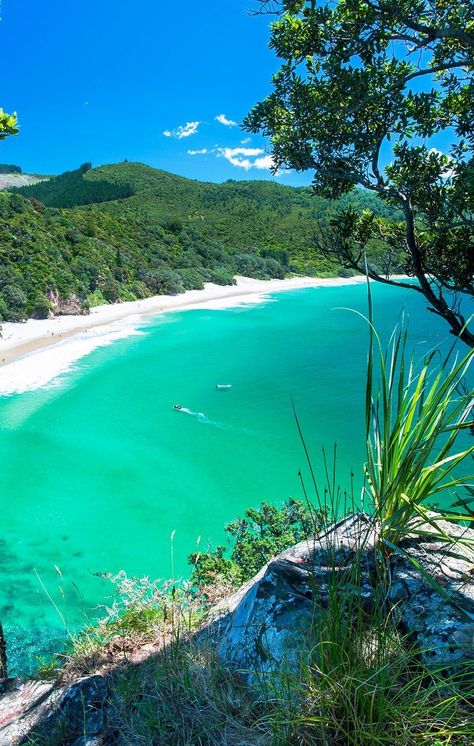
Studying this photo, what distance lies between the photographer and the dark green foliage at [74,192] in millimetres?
84312

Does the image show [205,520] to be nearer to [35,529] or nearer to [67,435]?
[35,529]

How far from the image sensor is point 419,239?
4035 mm

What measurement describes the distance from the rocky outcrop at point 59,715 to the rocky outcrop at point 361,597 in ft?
2.06

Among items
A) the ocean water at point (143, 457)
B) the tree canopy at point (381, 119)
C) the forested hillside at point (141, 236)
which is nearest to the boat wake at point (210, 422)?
the ocean water at point (143, 457)

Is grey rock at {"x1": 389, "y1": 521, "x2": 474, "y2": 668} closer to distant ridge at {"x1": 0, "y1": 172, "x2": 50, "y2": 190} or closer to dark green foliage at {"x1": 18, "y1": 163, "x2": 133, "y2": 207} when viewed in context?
dark green foliage at {"x1": 18, "y1": 163, "x2": 133, "y2": 207}

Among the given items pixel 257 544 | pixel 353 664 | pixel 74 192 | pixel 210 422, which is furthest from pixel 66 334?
pixel 74 192

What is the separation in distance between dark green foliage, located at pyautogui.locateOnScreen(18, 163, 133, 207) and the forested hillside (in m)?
0.23

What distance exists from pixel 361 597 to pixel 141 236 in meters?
58.3

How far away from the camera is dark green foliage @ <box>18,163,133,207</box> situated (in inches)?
3319

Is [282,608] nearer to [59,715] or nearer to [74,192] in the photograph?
[59,715]

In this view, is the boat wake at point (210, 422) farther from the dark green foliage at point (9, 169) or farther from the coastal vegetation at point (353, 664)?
the dark green foliage at point (9, 169)

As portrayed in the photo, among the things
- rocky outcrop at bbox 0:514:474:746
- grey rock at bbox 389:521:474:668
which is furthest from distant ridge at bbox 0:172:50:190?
grey rock at bbox 389:521:474:668

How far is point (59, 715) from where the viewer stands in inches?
81.6

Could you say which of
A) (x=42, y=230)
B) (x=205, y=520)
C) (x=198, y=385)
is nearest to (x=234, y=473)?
(x=205, y=520)
